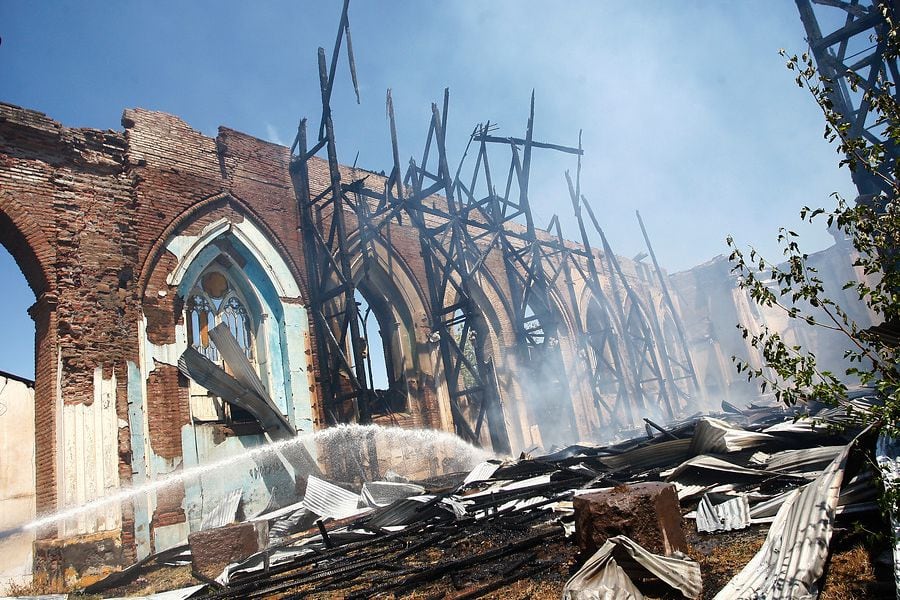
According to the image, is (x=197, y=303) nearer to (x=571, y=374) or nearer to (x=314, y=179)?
(x=314, y=179)

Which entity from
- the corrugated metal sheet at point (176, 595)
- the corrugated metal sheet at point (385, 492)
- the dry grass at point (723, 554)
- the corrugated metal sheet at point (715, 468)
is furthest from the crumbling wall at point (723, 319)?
the corrugated metal sheet at point (176, 595)

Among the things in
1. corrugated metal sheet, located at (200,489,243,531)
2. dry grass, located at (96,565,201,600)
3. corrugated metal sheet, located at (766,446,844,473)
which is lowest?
dry grass, located at (96,565,201,600)

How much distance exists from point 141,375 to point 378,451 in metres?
4.80

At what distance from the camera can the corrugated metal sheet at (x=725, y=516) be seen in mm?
4105

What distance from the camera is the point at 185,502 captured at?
28.8 ft

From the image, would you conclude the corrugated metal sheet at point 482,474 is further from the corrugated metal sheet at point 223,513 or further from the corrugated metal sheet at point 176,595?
the corrugated metal sheet at point 176,595

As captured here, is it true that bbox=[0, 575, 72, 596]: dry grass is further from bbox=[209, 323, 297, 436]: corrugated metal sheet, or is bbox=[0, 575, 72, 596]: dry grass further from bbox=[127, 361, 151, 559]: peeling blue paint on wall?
bbox=[209, 323, 297, 436]: corrugated metal sheet

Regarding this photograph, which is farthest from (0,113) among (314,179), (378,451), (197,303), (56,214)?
(378,451)

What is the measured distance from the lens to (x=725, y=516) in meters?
4.23

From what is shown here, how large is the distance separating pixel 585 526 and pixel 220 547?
14.7 feet

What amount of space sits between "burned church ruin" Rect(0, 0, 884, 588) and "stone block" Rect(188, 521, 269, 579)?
2.32m

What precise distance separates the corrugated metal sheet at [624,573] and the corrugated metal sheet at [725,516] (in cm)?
111

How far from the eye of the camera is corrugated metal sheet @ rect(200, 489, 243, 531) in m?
8.77

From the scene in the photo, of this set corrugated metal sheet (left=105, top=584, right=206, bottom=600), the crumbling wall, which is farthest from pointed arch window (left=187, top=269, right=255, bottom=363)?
the crumbling wall
